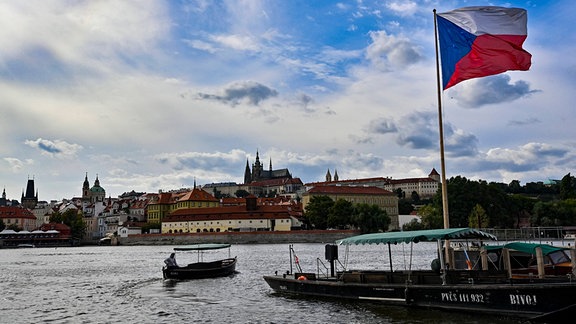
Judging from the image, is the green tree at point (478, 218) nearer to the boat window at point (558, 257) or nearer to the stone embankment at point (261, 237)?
the stone embankment at point (261, 237)

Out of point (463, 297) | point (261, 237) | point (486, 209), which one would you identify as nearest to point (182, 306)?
point (463, 297)

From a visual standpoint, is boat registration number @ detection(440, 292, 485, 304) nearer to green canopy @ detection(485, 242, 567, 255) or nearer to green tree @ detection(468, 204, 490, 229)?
green canopy @ detection(485, 242, 567, 255)

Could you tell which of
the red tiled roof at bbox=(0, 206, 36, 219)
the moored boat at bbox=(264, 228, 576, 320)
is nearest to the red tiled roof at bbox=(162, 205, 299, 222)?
the red tiled roof at bbox=(0, 206, 36, 219)

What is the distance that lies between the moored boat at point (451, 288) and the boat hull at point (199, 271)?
14034mm

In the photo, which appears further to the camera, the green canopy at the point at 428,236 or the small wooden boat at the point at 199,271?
the small wooden boat at the point at 199,271

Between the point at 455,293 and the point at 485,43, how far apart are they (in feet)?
30.8

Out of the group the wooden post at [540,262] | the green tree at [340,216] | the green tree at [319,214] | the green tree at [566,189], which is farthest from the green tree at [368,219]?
the wooden post at [540,262]

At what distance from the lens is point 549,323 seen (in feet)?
60.6

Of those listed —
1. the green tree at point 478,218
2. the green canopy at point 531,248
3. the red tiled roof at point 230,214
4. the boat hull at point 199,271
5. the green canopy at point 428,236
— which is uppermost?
the red tiled roof at point 230,214

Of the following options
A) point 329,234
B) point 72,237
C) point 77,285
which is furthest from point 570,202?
point 72,237

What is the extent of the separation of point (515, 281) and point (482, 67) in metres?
7.89

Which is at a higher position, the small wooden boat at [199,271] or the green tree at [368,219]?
the green tree at [368,219]

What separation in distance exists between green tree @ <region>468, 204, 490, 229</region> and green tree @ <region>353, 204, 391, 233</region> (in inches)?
967

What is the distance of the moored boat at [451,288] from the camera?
732 inches
